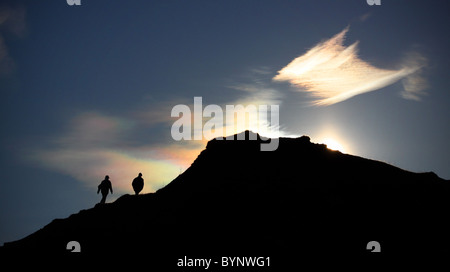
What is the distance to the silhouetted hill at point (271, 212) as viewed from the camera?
23.4 meters

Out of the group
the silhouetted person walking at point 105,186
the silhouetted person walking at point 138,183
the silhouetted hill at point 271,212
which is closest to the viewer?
the silhouetted hill at point 271,212

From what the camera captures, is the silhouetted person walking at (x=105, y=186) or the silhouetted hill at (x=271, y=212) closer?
the silhouetted hill at (x=271, y=212)

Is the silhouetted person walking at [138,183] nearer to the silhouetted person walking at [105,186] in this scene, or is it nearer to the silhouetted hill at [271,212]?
the silhouetted hill at [271,212]

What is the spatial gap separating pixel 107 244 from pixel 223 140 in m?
18.5

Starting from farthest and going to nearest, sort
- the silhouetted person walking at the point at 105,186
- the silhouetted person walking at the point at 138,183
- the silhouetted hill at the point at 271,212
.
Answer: the silhouetted person walking at the point at 138,183 → the silhouetted person walking at the point at 105,186 → the silhouetted hill at the point at 271,212

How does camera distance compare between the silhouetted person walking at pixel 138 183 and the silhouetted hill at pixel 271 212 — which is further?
the silhouetted person walking at pixel 138 183

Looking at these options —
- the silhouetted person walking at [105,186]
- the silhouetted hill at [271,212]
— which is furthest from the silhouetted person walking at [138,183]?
the silhouetted person walking at [105,186]

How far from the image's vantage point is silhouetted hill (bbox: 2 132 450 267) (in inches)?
922

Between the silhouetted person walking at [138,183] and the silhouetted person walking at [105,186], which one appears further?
the silhouetted person walking at [138,183]

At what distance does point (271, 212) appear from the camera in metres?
27.3

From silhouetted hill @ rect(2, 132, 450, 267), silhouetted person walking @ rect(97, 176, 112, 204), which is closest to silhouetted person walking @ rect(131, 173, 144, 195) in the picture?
silhouetted hill @ rect(2, 132, 450, 267)
